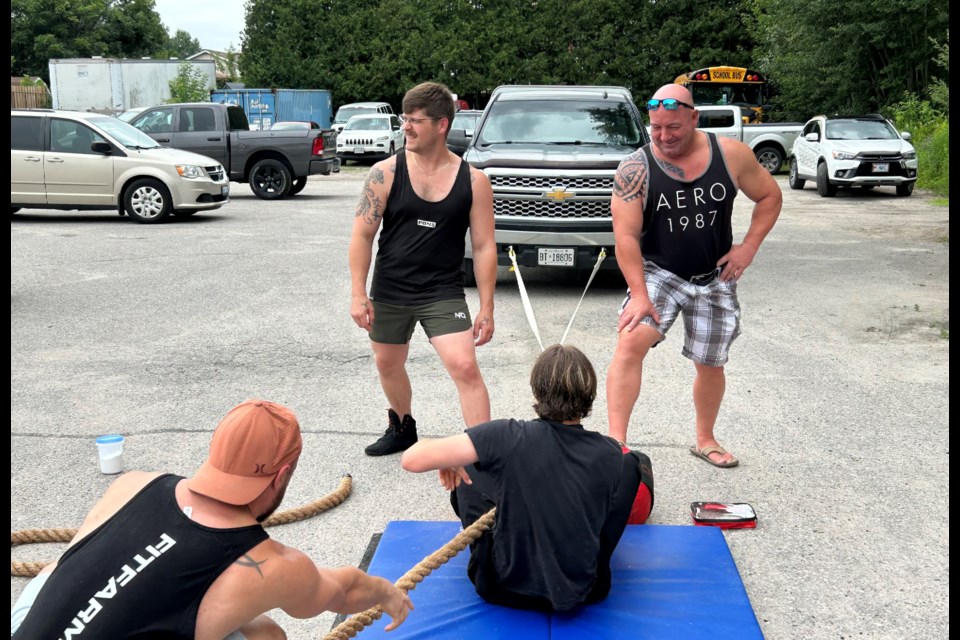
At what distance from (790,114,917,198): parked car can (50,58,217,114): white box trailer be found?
2626cm

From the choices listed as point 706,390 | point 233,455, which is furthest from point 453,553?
point 706,390

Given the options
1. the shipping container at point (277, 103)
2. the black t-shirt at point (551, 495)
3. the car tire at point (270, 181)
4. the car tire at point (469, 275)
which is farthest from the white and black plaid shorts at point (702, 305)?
the shipping container at point (277, 103)

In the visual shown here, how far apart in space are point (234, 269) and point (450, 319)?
282 inches

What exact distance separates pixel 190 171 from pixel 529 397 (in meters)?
11.1

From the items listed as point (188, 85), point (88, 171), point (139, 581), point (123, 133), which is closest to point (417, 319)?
point (139, 581)

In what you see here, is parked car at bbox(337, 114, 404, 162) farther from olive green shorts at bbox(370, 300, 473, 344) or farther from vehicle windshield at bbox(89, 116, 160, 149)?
olive green shorts at bbox(370, 300, 473, 344)

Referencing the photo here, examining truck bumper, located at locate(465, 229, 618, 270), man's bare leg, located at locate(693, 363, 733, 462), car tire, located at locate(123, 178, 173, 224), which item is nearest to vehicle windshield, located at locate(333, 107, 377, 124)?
car tire, located at locate(123, 178, 173, 224)

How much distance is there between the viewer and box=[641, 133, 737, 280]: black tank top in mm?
4867

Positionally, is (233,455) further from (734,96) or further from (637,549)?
(734,96)

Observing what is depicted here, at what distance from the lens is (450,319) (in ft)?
16.2

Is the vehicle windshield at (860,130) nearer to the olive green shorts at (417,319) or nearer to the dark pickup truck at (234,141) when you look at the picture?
the dark pickup truck at (234,141)

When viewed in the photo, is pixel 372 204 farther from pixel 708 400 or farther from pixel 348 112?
pixel 348 112

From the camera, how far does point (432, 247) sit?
4.95 m

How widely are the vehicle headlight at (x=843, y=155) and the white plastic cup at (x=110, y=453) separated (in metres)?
18.8
